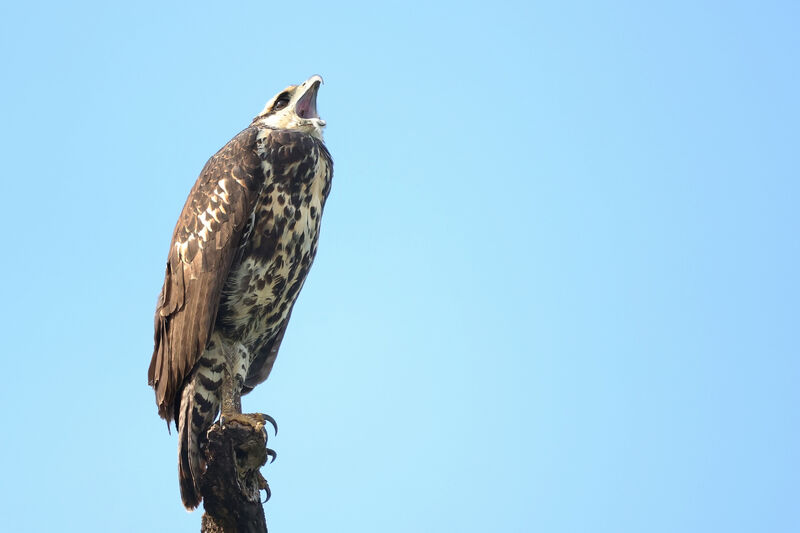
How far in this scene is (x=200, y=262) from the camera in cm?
691

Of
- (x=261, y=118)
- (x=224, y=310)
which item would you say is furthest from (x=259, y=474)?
(x=261, y=118)

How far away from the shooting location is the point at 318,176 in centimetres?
716

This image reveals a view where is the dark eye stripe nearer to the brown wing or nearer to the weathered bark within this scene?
the brown wing

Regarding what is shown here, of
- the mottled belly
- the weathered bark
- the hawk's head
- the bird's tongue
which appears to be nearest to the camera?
the weathered bark

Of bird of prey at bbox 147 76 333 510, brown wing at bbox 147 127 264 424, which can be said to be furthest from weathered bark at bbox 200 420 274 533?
brown wing at bbox 147 127 264 424

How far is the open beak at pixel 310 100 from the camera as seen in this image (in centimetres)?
769

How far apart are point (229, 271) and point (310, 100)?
5.65 feet

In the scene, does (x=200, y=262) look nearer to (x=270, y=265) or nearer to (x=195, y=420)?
(x=270, y=265)

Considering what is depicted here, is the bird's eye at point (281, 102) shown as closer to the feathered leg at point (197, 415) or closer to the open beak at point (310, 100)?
the open beak at point (310, 100)

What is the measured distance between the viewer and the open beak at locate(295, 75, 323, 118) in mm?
7688

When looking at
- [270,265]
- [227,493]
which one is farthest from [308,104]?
[227,493]

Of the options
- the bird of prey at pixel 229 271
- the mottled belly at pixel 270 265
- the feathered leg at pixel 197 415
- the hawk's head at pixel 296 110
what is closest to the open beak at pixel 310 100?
the hawk's head at pixel 296 110

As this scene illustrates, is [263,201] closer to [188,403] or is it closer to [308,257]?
[308,257]

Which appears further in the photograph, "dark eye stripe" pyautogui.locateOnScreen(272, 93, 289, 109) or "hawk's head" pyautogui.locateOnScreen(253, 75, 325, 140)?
"dark eye stripe" pyautogui.locateOnScreen(272, 93, 289, 109)
